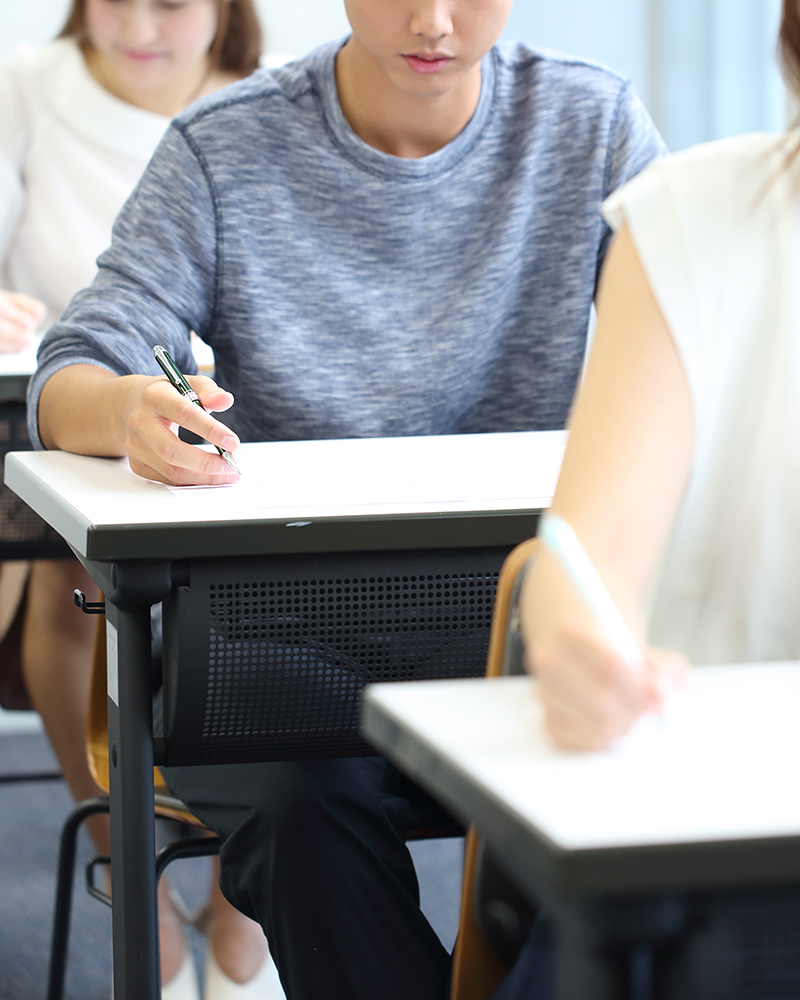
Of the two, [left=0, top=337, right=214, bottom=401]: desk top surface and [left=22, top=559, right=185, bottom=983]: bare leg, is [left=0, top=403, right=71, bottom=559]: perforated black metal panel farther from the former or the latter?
[left=22, top=559, right=185, bottom=983]: bare leg

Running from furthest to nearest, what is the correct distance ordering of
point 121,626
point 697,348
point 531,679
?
point 121,626 < point 697,348 < point 531,679

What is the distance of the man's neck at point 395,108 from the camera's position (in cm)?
136

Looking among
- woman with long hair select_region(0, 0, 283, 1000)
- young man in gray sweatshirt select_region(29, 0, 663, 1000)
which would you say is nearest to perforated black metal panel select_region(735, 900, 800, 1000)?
young man in gray sweatshirt select_region(29, 0, 663, 1000)

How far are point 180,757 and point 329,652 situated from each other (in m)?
0.15

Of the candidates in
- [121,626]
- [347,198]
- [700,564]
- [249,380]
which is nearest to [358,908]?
[121,626]

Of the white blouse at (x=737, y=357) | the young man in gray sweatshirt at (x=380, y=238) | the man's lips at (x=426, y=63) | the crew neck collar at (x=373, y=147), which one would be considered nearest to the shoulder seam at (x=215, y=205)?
the young man in gray sweatshirt at (x=380, y=238)

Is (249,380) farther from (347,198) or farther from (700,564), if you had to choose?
(700,564)

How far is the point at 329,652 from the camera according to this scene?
3.18ft

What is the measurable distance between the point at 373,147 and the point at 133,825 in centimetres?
80

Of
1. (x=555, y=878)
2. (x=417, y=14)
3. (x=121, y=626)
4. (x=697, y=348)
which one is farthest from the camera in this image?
(x=417, y=14)

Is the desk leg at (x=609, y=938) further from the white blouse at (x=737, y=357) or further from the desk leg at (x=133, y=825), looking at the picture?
the desk leg at (x=133, y=825)

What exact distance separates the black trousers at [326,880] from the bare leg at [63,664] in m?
0.85

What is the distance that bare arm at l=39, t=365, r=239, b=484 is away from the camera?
0.98 meters

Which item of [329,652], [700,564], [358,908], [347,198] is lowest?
[358,908]
